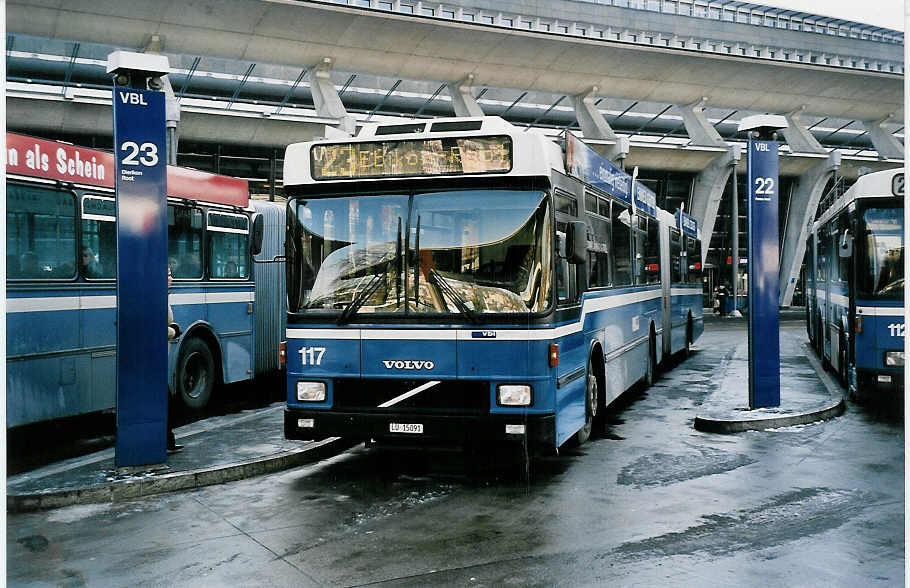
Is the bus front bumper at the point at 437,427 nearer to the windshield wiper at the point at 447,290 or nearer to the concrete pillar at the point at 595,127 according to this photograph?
Result: the windshield wiper at the point at 447,290

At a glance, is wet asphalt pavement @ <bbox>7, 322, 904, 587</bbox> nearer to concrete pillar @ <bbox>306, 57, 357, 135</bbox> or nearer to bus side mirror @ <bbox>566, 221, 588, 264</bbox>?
bus side mirror @ <bbox>566, 221, 588, 264</bbox>

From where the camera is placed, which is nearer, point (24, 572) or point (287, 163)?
point (24, 572)

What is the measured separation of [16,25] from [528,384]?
24.3 m

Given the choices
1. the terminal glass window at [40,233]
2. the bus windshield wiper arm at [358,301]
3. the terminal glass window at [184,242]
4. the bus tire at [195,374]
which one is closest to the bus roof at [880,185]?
the bus windshield wiper arm at [358,301]

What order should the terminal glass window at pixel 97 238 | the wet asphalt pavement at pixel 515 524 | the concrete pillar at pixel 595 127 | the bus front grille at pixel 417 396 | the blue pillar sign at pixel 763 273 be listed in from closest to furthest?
the wet asphalt pavement at pixel 515 524 < the bus front grille at pixel 417 396 < the terminal glass window at pixel 97 238 < the blue pillar sign at pixel 763 273 < the concrete pillar at pixel 595 127

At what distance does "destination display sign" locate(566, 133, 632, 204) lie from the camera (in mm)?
8586

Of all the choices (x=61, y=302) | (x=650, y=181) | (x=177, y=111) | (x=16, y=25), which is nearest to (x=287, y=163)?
(x=61, y=302)

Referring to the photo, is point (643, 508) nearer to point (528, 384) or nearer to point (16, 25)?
point (528, 384)

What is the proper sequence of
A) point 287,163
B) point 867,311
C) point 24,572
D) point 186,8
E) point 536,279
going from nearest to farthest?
point 24,572 < point 536,279 < point 287,163 < point 867,311 < point 186,8

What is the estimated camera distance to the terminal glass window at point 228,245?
12.5 metres

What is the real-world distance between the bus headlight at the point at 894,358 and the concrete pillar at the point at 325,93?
23.4m

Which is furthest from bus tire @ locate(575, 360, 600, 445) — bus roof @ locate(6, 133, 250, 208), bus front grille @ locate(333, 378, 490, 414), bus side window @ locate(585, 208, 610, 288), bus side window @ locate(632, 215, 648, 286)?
bus roof @ locate(6, 133, 250, 208)

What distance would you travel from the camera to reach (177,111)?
78.5ft

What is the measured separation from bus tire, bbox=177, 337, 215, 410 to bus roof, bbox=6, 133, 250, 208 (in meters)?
2.02
